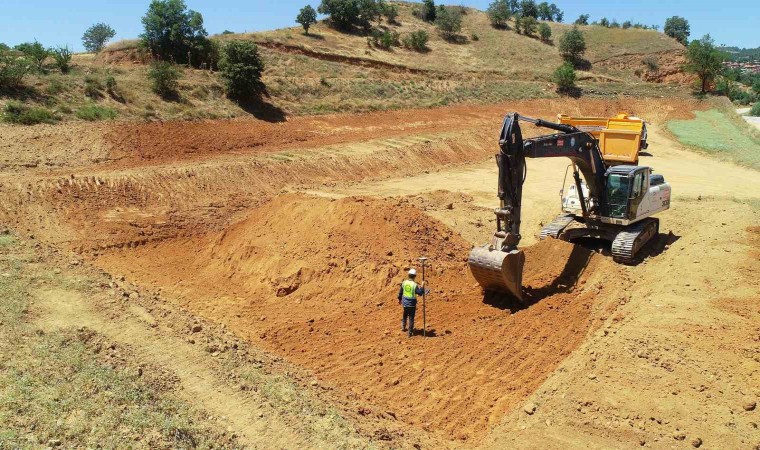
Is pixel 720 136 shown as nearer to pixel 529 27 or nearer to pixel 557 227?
pixel 557 227

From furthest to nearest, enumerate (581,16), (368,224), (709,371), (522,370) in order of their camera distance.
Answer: (581,16)
(368,224)
(522,370)
(709,371)

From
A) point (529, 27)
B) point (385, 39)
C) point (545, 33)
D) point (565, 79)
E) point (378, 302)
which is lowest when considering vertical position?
point (378, 302)

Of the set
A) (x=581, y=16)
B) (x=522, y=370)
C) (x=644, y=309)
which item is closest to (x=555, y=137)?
(x=644, y=309)

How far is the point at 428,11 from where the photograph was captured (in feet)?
257

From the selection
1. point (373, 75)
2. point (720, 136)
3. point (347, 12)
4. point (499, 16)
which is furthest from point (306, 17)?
point (720, 136)

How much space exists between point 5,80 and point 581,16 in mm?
93304

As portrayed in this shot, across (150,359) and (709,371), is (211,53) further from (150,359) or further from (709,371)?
(709,371)

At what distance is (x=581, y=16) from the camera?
9775 cm

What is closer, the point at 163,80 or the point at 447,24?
the point at 163,80

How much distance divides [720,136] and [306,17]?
40.6 m

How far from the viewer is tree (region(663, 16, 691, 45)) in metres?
92.9

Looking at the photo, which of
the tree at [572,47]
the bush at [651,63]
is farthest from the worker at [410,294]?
the bush at [651,63]

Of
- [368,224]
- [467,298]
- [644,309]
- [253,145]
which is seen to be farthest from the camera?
[253,145]

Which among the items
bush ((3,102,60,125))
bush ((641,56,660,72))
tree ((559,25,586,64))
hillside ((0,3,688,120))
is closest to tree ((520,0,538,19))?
hillside ((0,3,688,120))
